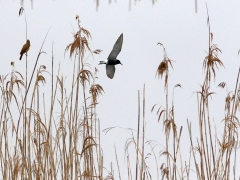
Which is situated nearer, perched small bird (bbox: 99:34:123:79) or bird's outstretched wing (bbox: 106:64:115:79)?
perched small bird (bbox: 99:34:123:79)

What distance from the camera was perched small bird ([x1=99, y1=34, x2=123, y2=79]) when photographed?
2.97 m

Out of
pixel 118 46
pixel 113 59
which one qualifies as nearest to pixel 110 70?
pixel 113 59

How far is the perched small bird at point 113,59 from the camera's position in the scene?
2.97 meters

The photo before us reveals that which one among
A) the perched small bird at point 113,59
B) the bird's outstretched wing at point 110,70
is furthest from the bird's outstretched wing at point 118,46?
the bird's outstretched wing at point 110,70

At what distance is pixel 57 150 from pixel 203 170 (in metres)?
0.78

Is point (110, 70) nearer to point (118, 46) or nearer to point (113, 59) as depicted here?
point (113, 59)

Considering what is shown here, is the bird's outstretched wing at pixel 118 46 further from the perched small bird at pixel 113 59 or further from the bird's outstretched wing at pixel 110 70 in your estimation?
the bird's outstretched wing at pixel 110 70

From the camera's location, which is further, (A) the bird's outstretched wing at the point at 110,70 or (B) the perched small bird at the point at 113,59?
(A) the bird's outstretched wing at the point at 110,70

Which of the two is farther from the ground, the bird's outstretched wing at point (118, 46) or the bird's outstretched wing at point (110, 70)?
the bird's outstretched wing at point (118, 46)

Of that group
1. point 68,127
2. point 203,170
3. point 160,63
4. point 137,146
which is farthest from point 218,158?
point 68,127

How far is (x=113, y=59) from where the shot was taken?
10.9ft

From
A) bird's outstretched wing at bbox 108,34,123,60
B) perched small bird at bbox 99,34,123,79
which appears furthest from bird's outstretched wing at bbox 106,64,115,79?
bird's outstretched wing at bbox 108,34,123,60

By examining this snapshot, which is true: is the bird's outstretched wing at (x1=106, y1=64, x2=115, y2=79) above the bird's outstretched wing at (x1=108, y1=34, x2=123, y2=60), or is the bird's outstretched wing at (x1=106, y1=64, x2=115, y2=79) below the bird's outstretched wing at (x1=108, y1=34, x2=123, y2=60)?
below

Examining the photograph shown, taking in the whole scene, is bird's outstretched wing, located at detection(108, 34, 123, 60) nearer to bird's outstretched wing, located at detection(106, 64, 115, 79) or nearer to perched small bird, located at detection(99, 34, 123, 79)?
perched small bird, located at detection(99, 34, 123, 79)
